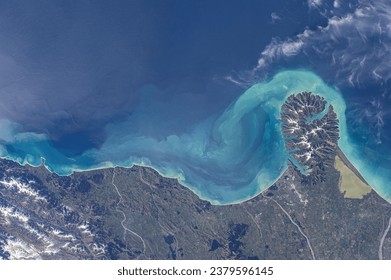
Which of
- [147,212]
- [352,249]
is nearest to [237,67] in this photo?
[147,212]

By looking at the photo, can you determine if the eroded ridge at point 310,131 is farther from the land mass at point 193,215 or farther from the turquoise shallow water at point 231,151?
the turquoise shallow water at point 231,151

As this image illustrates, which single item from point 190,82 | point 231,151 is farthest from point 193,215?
point 190,82

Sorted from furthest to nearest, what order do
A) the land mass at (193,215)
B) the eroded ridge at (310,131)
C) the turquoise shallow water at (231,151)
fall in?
the turquoise shallow water at (231,151), the eroded ridge at (310,131), the land mass at (193,215)

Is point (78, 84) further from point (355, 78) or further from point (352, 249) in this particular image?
point (352, 249)

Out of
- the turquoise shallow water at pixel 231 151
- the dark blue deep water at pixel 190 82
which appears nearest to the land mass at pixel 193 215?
the turquoise shallow water at pixel 231 151

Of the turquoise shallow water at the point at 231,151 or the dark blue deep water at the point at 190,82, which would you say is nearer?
the dark blue deep water at the point at 190,82
